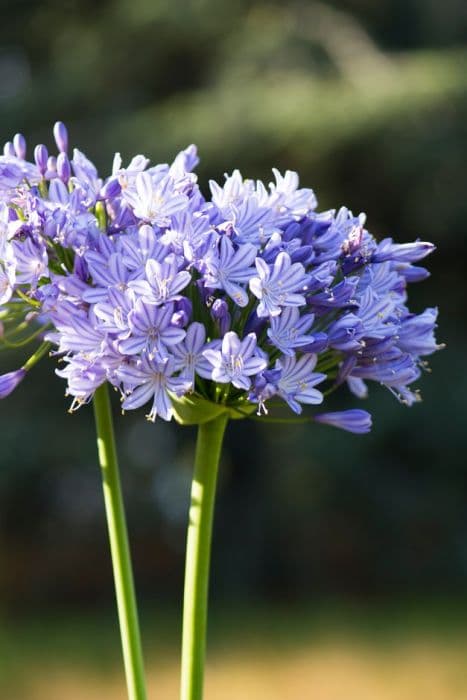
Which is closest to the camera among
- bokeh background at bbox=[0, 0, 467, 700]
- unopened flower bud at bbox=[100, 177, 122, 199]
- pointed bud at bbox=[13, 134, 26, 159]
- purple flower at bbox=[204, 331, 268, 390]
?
purple flower at bbox=[204, 331, 268, 390]

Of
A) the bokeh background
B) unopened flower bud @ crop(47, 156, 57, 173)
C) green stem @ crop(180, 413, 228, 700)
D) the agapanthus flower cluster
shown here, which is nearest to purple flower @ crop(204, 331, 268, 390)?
the agapanthus flower cluster

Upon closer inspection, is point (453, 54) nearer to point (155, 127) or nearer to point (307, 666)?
point (155, 127)

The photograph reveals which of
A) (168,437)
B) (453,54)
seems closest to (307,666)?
(168,437)

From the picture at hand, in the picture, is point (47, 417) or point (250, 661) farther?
point (47, 417)

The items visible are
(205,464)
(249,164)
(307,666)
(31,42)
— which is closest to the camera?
(205,464)

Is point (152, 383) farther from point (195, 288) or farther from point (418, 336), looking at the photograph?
point (418, 336)

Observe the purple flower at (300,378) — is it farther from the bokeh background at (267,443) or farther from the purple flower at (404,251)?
the bokeh background at (267,443)

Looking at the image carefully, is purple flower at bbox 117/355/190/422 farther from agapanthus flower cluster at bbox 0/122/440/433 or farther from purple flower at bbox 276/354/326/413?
purple flower at bbox 276/354/326/413

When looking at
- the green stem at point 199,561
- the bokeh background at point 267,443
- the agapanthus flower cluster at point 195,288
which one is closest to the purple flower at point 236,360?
the agapanthus flower cluster at point 195,288
